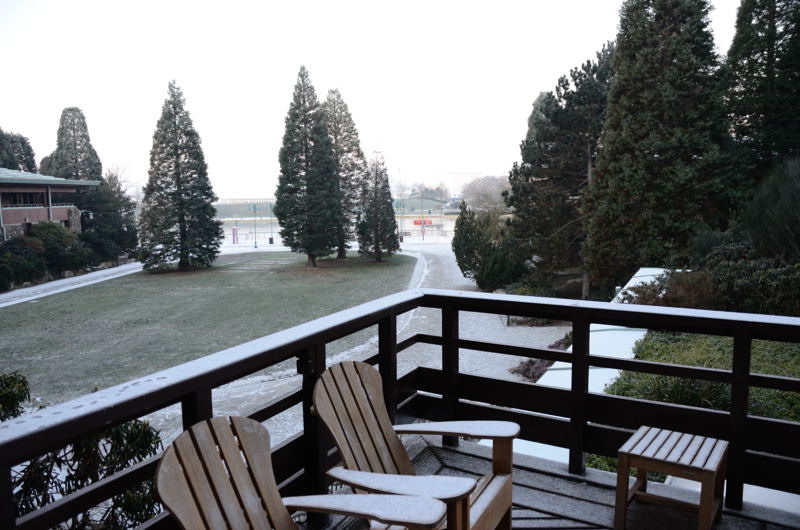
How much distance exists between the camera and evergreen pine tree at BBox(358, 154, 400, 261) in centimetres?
3256

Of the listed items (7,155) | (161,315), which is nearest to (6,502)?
(161,315)

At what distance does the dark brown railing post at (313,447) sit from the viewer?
2127 mm

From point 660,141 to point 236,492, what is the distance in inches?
644

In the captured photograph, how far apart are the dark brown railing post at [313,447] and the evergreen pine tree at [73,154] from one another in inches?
1553

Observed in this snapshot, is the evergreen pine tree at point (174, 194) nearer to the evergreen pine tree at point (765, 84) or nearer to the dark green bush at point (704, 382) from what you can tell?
the evergreen pine tree at point (765, 84)

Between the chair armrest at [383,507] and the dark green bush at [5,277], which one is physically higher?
the chair armrest at [383,507]

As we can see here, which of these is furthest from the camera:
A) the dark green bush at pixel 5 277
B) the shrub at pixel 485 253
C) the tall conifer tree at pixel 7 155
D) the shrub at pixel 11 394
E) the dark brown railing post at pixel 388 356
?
the tall conifer tree at pixel 7 155

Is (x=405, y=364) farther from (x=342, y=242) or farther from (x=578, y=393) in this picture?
(x=342, y=242)

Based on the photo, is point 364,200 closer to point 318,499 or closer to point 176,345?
point 176,345

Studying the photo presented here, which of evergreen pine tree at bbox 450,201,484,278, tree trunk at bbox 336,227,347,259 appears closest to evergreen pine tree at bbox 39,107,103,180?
tree trunk at bbox 336,227,347,259

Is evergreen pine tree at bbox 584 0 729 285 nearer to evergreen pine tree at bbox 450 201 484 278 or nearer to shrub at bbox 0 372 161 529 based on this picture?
evergreen pine tree at bbox 450 201 484 278

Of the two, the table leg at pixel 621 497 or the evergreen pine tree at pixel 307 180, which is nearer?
the table leg at pixel 621 497

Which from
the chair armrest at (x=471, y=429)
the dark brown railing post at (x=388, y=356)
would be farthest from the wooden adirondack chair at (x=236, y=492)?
the dark brown railing post at (x=388, y=356)

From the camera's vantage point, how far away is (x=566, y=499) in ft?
8.21
